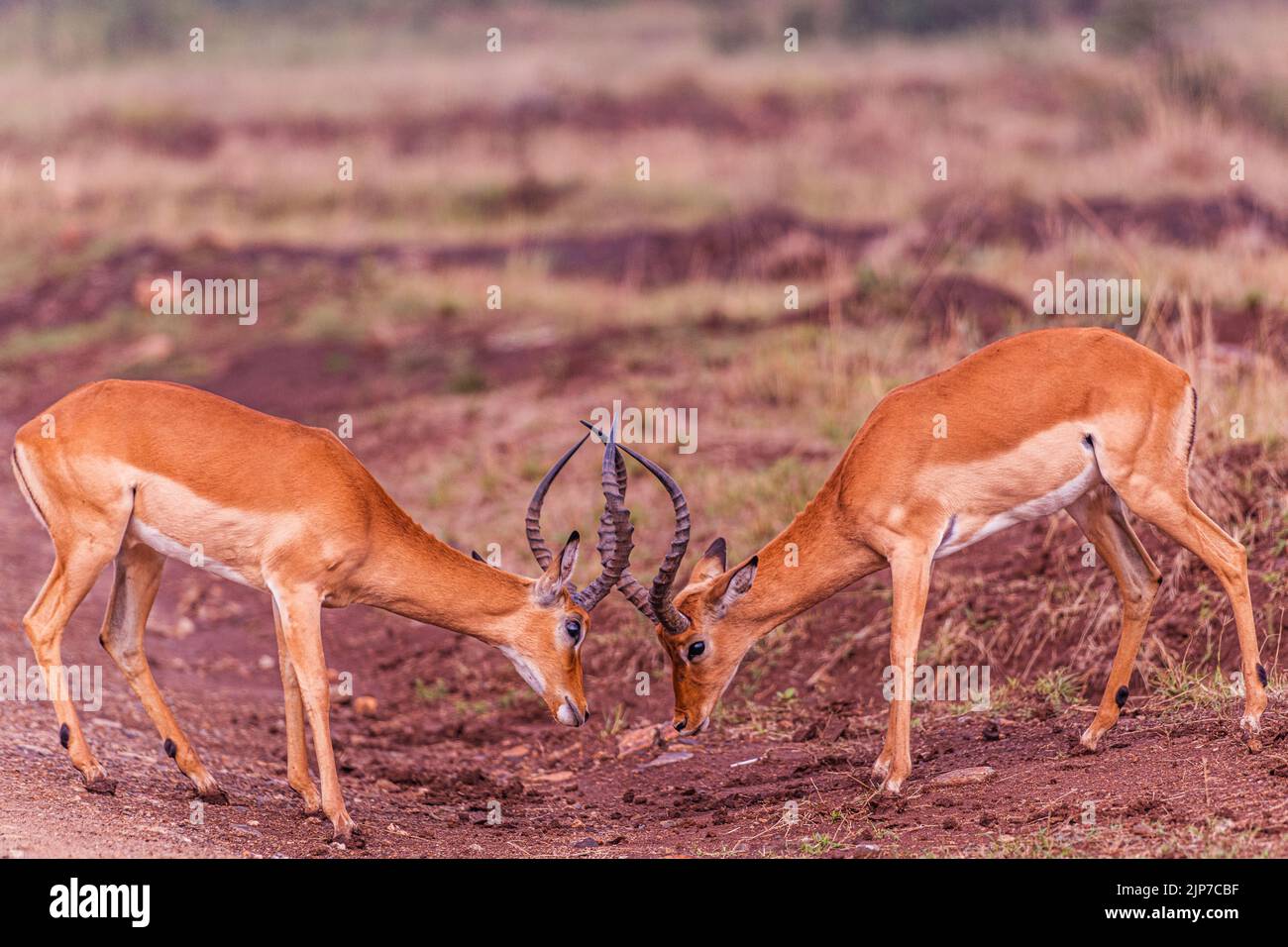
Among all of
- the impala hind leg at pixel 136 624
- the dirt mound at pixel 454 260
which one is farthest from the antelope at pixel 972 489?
the dirt mound at pixel 454 260

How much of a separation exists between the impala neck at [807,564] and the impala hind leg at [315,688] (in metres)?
1.95

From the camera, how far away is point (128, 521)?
281 inches

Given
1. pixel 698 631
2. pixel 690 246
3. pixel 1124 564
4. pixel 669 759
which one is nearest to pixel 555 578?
pixel 698 631

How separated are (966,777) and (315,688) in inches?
115

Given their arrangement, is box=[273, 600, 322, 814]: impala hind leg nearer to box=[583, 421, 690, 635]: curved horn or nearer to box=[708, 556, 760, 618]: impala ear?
box=[583, 421, 690, 635]: curved horn

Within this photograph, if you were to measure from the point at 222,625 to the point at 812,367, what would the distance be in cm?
522

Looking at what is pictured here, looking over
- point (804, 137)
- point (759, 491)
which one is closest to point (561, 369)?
point (759, 491)

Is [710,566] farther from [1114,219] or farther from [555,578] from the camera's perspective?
[1114,219]

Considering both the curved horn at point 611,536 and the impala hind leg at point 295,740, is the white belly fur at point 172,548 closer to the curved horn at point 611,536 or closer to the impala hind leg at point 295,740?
the impala hind leg at point 295,740

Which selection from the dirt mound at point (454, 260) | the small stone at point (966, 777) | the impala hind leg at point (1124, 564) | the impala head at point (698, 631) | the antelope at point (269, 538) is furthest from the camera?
the dirt mound at point (454, 260)

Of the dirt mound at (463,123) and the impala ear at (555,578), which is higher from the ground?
the dirt mound at (463,123)

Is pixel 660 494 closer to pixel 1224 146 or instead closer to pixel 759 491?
pixel 759 491

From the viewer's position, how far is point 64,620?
7.04 metres

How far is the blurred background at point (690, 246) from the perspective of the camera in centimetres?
974
